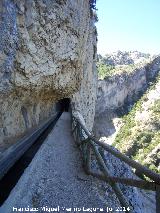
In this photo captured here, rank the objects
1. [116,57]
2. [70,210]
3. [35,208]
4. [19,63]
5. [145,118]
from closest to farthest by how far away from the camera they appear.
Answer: [35,208], [70,210], [19,63], [145,118], [116,57]

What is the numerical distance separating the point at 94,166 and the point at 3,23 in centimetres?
398

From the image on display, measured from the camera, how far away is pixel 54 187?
602cm

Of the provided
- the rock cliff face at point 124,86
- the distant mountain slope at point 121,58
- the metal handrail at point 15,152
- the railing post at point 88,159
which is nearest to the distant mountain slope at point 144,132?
the rock cliff face at point 124,86

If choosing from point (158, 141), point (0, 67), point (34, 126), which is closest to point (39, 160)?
point (0, 67)

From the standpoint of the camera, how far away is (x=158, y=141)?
65.8m

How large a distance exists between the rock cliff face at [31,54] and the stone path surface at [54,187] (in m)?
1.50

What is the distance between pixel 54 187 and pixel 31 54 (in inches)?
168

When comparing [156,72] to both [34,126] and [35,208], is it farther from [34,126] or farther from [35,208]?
[35,208]

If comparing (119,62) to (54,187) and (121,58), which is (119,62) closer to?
(121,58)

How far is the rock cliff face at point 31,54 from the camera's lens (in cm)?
762

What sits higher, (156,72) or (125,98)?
(156,72)

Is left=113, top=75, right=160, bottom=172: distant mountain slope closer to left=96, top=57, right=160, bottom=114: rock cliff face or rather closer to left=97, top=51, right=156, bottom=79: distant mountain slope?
left=96, top=57, right=160, bottom=114: rock cliff face

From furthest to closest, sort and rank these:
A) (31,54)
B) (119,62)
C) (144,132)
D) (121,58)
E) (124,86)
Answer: (121,58) < (119,62) < (124,86) < (144,132) < (31,54)

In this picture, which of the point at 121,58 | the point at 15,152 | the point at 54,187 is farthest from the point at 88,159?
the point at 121,58
